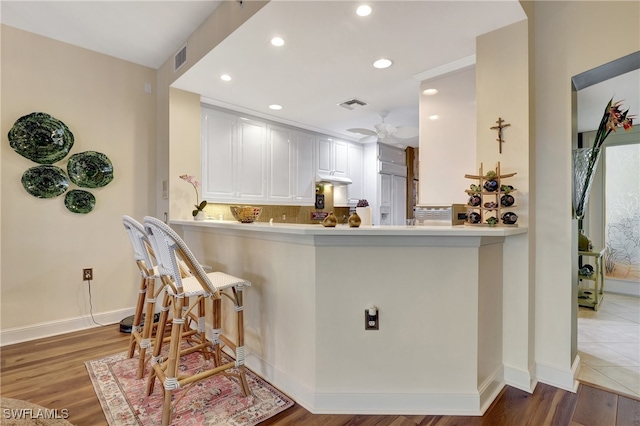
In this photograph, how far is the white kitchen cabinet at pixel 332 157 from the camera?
16.2ft

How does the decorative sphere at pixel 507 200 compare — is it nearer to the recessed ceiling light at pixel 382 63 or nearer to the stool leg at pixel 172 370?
the recessed ceiling light at pixel 382 63

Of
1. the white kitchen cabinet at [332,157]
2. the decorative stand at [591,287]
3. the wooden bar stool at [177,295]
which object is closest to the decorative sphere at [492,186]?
the wooden bar stool at [177,295]

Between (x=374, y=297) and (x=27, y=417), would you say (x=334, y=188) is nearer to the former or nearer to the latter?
(x=374, y=297)

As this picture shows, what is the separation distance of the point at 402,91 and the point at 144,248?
2.79m

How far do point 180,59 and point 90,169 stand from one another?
4.58 feet

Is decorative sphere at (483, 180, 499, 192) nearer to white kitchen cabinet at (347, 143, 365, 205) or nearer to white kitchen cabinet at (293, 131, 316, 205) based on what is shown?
white kitchen cabinet at (293, 131, 316, 205)

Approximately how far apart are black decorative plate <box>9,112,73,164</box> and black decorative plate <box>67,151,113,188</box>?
11 cm

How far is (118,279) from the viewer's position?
3250 mm

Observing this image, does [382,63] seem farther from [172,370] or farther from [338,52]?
[172,370]

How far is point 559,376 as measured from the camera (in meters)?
2.00

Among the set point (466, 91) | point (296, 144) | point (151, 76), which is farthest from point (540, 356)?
point (151, 76)

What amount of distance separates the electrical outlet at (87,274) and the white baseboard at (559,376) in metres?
3.91

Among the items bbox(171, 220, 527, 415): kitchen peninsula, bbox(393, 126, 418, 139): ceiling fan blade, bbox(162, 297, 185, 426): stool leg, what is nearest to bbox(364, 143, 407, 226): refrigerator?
bbox(393, 126, 418, 139): ceiling fan blade

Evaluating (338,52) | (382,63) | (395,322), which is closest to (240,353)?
(395,322)
